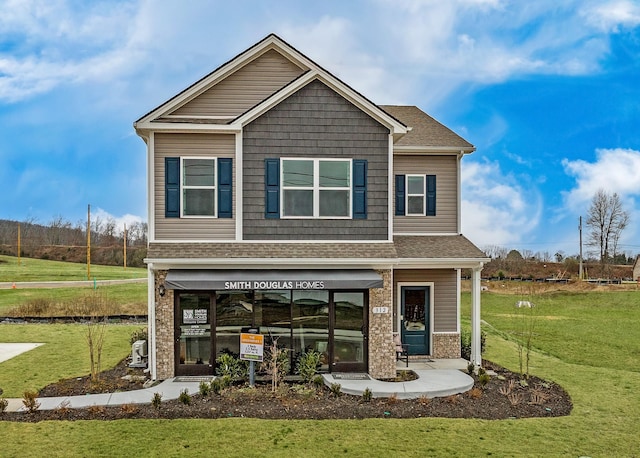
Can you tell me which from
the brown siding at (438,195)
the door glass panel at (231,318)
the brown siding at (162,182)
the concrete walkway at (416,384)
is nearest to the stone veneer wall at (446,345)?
the concrete walkway at (416,384)

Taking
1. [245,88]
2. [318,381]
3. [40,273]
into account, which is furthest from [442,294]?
[40,273]

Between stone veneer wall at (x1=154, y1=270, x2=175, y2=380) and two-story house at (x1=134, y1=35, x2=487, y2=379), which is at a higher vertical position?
two-story house at (x1=134, y1=35, x2=487, y2=379)

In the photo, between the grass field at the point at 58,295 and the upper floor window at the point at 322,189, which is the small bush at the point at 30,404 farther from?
the grass field at the point at 58,295

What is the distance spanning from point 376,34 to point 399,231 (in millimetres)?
7021

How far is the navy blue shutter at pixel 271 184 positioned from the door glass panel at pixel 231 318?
2.36 metres

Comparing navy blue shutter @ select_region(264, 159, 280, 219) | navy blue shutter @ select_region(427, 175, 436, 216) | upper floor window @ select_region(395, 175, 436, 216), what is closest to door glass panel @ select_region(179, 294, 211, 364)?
navy blue shutter @ select_region(264, 159, 280, 219)

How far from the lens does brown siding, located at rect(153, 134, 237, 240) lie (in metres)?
12.4

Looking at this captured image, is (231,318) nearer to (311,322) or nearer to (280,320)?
(280,320)

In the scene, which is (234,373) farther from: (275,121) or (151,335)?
(275,121)

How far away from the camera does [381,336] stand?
12398 millimetres

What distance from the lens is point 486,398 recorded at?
430 inches

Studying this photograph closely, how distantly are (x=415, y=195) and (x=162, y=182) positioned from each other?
7666mm

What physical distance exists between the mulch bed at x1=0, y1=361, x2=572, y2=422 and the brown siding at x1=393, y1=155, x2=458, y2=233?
5250mm

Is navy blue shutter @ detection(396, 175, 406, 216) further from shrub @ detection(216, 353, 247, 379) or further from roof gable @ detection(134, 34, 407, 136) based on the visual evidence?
shrub @ detection(216, 353, 247, 379)
